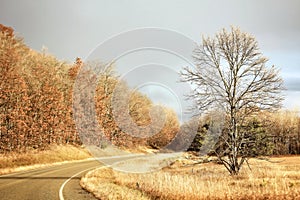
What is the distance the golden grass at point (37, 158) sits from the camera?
25969mm

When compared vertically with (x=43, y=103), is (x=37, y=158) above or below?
below

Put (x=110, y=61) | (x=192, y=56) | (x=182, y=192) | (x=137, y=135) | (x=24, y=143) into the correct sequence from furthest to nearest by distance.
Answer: (x=137, y=135)
(x=110, y=61)
(x=24, y=143)
(x=192, y=56)
(x=182, y=192)

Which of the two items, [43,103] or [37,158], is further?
[43,103]

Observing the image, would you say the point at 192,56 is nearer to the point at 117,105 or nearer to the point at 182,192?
the point at 182,192

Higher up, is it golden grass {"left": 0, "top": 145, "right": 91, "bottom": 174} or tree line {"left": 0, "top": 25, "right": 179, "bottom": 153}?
tree line {"left": 0, "top": 25, "right": 179, "bottom": 153}

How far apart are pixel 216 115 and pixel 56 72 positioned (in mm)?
28362

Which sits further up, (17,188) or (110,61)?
(110,61)

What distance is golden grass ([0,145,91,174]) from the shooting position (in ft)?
85.2

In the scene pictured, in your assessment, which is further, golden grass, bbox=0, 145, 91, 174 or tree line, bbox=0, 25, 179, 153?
tree line, bbox=0, 25, 179, 153

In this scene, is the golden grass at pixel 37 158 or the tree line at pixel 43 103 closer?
the golden grass at pixel 37 158

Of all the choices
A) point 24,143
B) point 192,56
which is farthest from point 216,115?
point 24,143

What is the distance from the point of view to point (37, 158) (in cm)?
3197

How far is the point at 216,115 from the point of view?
2131 centimetres

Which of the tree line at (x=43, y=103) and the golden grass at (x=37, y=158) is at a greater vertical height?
the tree line at (x=43, y=103)
